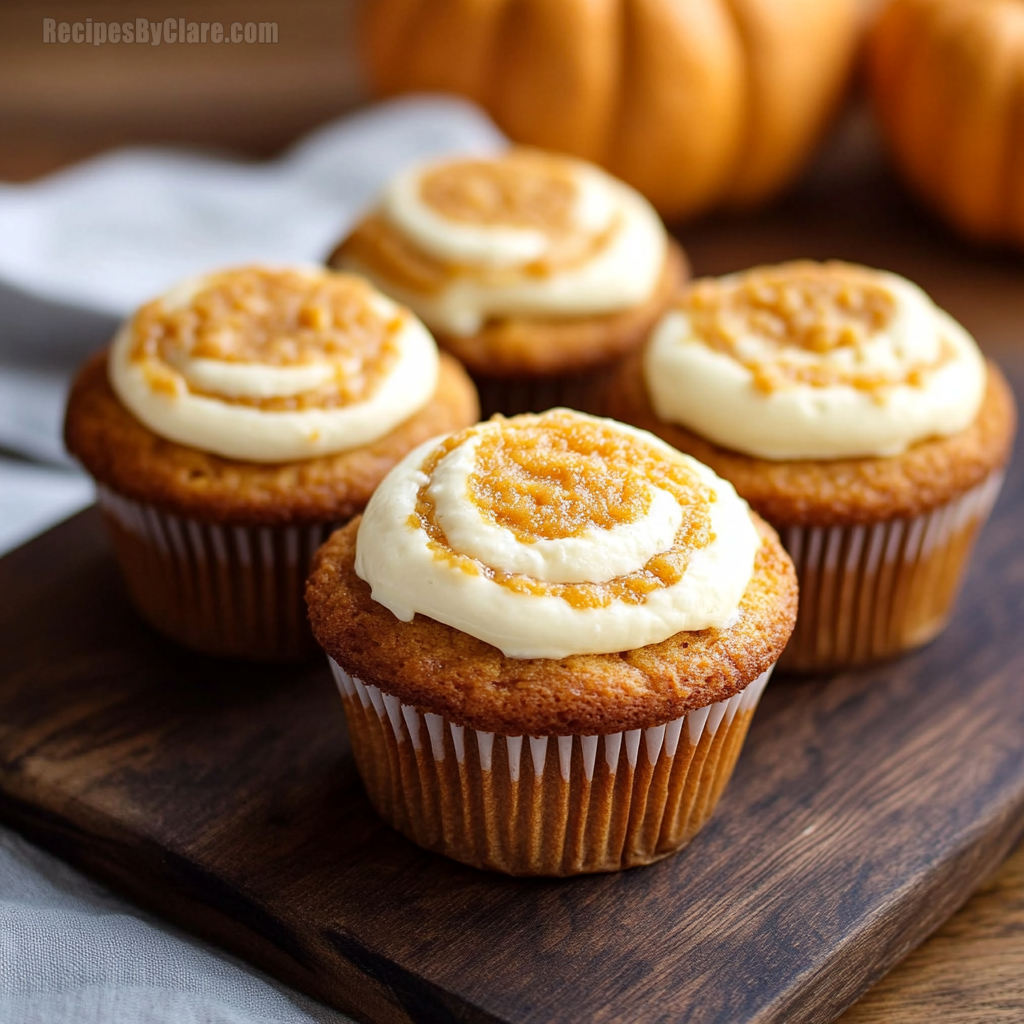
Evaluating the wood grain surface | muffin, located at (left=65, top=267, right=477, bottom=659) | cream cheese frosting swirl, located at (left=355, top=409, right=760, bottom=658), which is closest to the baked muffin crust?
muffin, located at (left=65, top=267, right=477, bottom=659)

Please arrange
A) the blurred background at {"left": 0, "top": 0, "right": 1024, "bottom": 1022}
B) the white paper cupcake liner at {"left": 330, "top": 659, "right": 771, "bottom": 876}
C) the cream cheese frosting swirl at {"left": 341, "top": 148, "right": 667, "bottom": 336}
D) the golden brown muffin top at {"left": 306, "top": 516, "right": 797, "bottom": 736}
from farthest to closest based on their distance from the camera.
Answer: the blurred background at {"left": 0, "top": 0, "right": 1024, "bottom": 1022}, the cream cheese frosting swirl at {"left": 341, "top": 148, "right": 667, "bottom": 336}, the white paper cupcake liner at {"left": 330, "top": 659, "right": 771, "bottom": 876}, the golden brown muffin top at {"left": 306, "top": 516, "right": 797, "bottom": 736}

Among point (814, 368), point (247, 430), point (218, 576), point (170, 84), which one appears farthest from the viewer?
point (170, 84)

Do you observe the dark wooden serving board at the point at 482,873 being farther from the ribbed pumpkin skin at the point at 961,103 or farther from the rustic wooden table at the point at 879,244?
the ribbed pumpkin skin at the point at 961,103

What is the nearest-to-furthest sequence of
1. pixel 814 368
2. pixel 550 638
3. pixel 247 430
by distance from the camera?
1. pixel 550 638
2. pixel 247 430
3. pixel 814 368

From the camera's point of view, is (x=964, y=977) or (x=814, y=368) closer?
(x=964, y=977)

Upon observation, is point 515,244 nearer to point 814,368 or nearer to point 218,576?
point 814,368

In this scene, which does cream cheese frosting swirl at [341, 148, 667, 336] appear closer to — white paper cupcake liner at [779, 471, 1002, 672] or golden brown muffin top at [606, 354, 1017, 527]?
golden brown muffin top at [606, 354, 1017, 527]

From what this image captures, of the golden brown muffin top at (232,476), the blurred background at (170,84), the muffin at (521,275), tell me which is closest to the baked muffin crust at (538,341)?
the muffin at (521,275)

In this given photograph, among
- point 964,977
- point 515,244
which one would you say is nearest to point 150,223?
point 515,244
